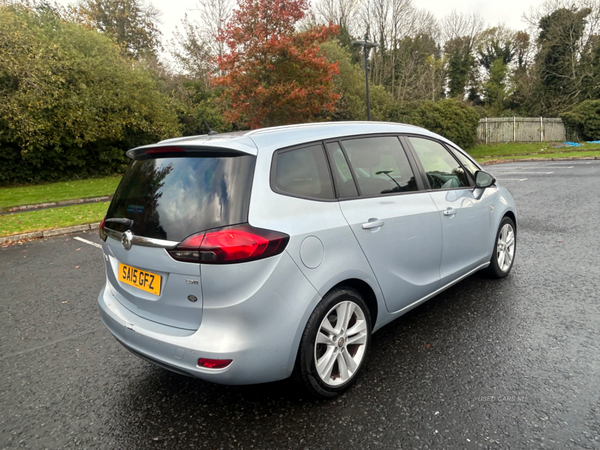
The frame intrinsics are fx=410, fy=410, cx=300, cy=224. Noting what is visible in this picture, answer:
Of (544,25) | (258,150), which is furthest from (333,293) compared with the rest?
(544,25)

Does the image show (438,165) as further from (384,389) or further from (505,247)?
(384,389)

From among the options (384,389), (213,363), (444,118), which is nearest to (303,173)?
(213,363)

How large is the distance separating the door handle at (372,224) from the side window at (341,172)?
8.2 inches

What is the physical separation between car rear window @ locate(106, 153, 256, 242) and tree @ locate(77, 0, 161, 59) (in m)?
37.5

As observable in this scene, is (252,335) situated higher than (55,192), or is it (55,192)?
(55,192)

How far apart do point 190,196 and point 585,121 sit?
38105mm

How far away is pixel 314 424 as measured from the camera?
238 cm

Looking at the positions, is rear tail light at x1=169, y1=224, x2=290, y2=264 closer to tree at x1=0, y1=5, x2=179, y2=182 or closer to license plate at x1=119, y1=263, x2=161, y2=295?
license plate at x1=119, y1=263, x2=161, y2=295

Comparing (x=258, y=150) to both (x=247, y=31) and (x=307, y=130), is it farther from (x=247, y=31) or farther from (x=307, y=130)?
(x=247, y=31)

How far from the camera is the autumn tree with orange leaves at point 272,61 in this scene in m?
19.1

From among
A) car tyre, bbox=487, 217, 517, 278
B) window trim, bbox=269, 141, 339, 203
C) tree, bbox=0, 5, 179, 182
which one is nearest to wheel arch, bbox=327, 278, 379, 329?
window trim, bbox=269, 141, 339, 203

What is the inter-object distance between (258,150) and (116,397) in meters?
1.91

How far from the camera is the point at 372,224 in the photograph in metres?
2.73

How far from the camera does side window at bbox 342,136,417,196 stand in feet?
9.53
